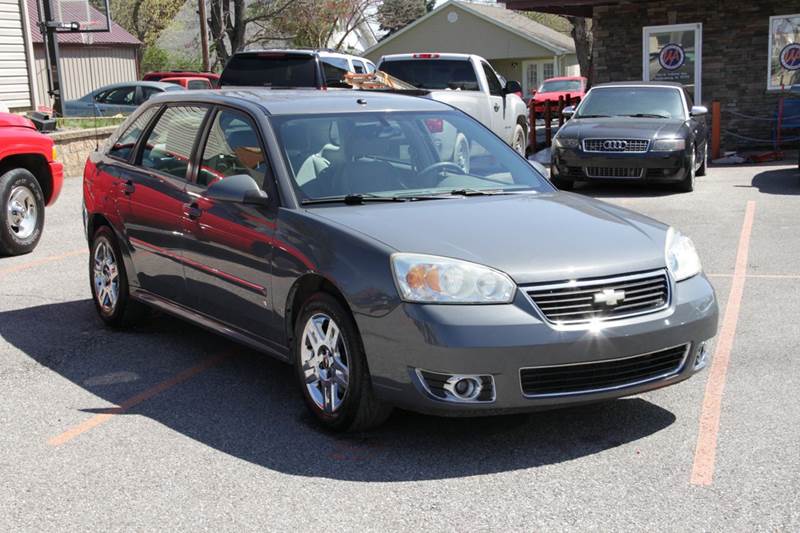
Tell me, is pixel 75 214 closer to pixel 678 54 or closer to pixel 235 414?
pixel 235 414

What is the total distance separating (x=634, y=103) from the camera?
1608 cm

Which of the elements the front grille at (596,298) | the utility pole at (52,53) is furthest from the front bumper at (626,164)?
the utility pole at (52,53)

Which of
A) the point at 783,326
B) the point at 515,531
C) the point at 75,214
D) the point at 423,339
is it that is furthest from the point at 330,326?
the point at 75,214

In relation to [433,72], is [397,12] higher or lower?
higher

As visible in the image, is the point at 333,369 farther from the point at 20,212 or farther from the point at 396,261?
the point at 20,212

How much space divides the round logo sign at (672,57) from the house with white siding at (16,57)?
13.2 meters

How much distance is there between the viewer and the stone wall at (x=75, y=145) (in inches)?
702

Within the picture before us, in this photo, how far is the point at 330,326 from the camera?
201 inches

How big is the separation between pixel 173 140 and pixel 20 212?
4459mm

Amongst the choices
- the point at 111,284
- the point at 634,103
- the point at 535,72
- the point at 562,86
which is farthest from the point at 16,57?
the point at 535,72

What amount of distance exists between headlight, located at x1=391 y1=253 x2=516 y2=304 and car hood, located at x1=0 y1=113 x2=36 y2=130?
6.95 meters

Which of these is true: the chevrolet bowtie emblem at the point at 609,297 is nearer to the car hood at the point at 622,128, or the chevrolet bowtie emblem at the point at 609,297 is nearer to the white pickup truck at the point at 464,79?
the car hood at the point at 622,128

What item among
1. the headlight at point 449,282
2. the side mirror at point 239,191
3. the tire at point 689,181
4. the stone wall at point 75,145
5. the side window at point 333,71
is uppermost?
the side window at point 333,71

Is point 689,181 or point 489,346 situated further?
point 689,181
